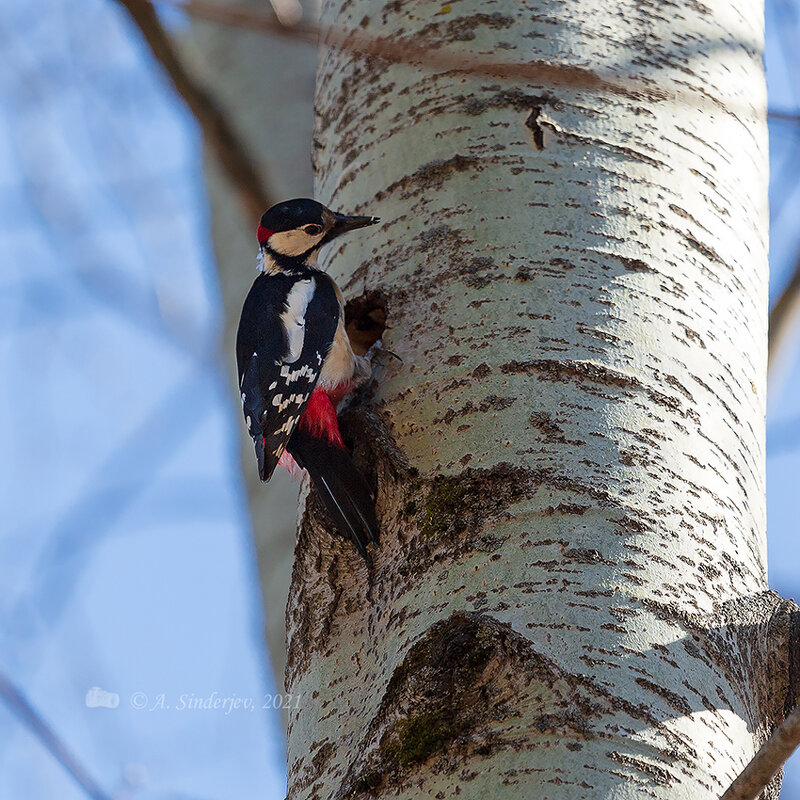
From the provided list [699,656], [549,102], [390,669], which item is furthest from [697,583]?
[549,102]

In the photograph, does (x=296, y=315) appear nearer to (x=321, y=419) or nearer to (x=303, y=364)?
(x=303, y=364)

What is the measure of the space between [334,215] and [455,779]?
1.18 metres

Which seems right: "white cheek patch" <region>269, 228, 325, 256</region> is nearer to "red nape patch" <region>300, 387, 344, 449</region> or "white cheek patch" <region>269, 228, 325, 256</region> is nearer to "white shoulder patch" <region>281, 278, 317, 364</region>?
"white shoulder patch" <region>281, 278, 317, 364</region>

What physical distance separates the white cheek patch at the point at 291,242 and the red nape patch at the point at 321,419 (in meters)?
0.42

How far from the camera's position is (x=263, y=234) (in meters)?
2.99

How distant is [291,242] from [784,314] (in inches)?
58.1

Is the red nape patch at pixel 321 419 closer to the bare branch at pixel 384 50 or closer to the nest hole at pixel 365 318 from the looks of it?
the nest hole at pixel 365 318

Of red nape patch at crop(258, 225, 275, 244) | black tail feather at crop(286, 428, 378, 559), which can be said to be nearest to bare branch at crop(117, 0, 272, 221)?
red nape patch at crop(258, 225, 275, 244)

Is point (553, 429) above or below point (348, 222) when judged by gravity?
below

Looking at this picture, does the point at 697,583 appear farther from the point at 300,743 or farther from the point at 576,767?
the point at 300,743

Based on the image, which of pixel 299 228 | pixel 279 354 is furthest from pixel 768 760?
pixel 299 228

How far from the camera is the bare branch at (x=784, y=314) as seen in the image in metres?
3.24

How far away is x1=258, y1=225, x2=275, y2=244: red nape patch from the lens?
2.91m

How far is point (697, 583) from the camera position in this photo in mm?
1414
